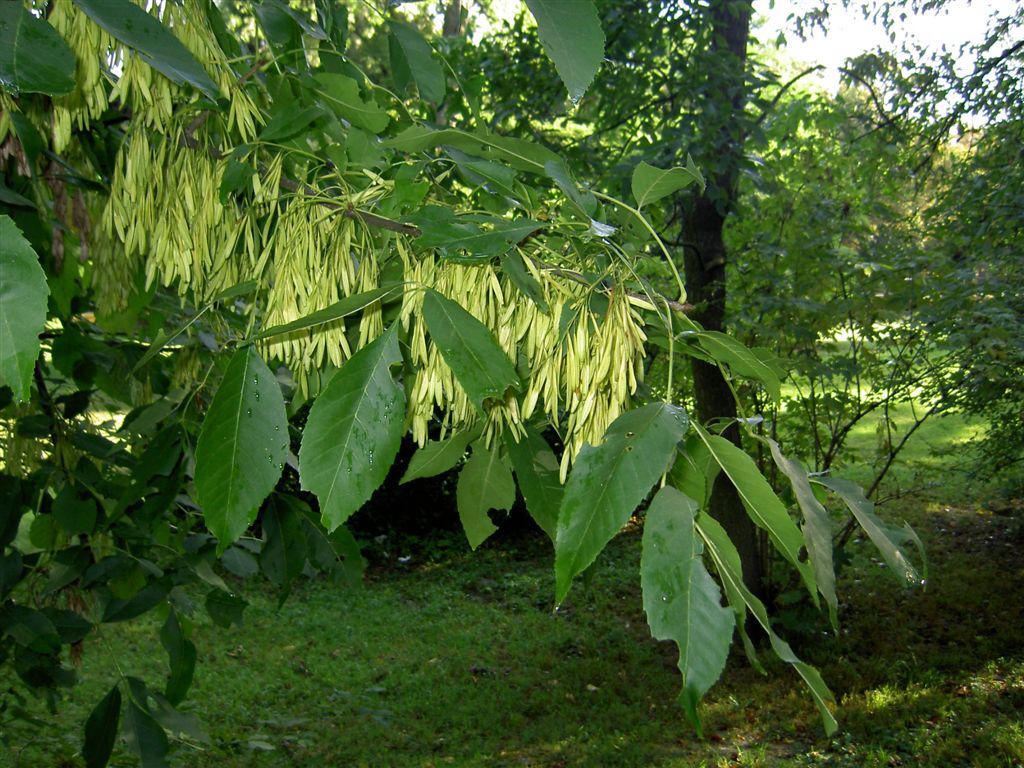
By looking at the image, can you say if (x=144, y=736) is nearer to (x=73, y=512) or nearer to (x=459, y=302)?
(x=73, y=512)

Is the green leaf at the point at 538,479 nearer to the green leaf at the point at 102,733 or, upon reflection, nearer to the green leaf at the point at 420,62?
the green leaf at the point at 420,62

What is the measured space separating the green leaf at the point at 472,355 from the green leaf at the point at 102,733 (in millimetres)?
1472

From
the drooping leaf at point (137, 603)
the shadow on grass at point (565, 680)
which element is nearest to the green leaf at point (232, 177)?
the drooping leaf at point (137, 603)

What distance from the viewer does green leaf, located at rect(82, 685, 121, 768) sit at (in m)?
1.81

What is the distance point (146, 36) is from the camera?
2.44 ft

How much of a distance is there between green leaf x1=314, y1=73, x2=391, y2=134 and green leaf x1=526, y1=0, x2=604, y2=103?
1.55 ft

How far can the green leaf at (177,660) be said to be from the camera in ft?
6.40

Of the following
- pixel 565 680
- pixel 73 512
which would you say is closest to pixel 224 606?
pixel 73 512

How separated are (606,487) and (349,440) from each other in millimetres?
238

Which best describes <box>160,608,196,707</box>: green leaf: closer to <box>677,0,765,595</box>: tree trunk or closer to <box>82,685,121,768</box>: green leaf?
<box>82,685,121,768</box>: green leaf

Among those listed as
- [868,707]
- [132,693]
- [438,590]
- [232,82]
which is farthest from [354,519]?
[232,82]

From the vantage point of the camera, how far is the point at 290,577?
1812 millimetres

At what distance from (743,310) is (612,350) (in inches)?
209

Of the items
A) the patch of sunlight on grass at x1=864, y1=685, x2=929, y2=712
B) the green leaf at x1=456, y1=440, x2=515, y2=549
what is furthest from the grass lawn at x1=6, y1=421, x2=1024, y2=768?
the green leaf at x1=456, y1=440, x2=515, y2=549
